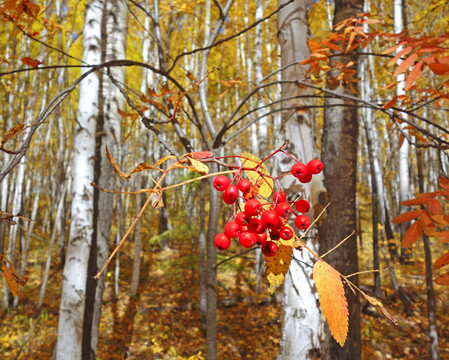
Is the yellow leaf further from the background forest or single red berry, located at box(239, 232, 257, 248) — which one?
single red berry, located at box(239, 232, 257, 248)

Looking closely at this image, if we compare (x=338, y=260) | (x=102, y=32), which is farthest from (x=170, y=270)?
(x=102, y=32)

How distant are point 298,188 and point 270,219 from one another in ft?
3.50

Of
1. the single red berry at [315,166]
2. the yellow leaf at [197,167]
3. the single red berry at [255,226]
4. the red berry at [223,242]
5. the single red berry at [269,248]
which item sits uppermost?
the single red berry at [315,166]

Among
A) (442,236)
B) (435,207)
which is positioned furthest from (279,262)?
(435,207)

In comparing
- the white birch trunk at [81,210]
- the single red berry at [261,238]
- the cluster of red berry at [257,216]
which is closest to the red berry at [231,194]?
the cluster of red berry at [257,216]

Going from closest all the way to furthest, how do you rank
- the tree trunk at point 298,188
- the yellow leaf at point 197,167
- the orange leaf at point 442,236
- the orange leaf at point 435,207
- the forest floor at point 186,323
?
the yellow leaf at point 197,167 < the orange leaf at point 442,236 < the orange leaf at point 435,207 < the tree trunk at point 298,188 < the forest floor at point 186,323

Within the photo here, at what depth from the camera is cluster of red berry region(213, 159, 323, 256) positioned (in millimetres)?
576

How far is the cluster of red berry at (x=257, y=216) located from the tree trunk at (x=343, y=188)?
6.49 ft

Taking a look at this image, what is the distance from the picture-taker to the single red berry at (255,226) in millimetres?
601

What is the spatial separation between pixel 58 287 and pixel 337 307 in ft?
27.1

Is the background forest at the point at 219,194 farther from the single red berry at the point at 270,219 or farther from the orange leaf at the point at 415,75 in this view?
the single red berry at the point at 270,219

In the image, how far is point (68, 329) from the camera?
170cm

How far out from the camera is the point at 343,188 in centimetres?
263

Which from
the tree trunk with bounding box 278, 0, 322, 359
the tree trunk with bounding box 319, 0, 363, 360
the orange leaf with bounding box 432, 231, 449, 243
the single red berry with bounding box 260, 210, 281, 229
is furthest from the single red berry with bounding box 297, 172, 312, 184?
the tree trunk with bounding box 319, 0, 363, 360
